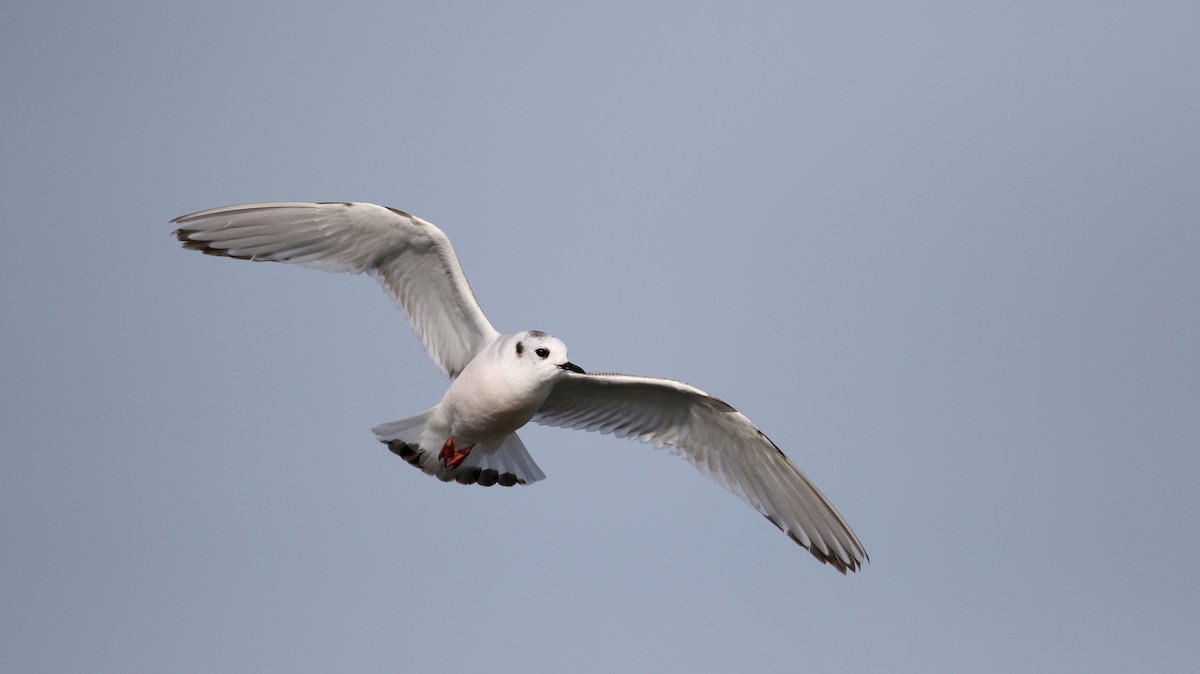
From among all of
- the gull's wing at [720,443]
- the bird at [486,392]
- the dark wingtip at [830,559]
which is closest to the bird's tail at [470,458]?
the bird at [486,392]

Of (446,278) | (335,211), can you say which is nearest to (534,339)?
(446,278)

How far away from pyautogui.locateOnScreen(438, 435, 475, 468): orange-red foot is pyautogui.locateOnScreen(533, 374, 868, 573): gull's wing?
690 mm

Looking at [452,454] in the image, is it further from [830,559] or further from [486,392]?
[830,559]

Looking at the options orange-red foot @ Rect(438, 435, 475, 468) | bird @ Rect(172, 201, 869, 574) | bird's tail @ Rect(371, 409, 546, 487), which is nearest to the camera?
bird @ Rect(172, 201, 869, 574)

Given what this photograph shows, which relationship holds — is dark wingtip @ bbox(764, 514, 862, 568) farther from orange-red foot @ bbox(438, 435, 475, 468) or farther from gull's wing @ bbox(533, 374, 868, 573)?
orange-red foot @ bbox(438, 435, 475, 468)

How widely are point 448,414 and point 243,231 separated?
2.14 m

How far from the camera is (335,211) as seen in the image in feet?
35.7

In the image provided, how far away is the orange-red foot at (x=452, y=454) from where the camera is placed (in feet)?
38.0

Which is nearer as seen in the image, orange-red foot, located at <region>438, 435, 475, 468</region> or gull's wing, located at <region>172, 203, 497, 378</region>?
gull's wing, located at <region>172, 203, 497, 378</region>

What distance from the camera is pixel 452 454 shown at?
11.6 m

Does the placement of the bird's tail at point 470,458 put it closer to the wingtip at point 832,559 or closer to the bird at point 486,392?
the bird at point 486,392

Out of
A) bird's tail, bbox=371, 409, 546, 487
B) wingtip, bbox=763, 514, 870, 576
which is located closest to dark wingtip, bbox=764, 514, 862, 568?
wingtip, bbox=763, 514, 870, 576

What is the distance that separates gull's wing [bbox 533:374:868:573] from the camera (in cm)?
1162

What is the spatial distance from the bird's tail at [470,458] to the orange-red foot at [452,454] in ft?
0.30
